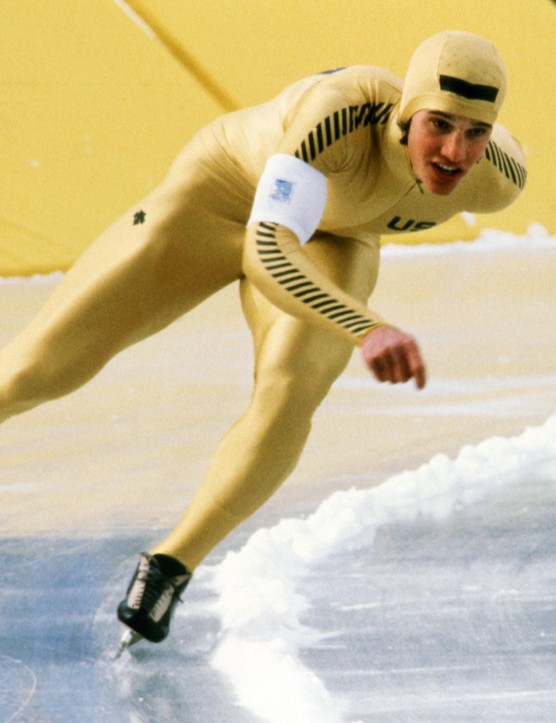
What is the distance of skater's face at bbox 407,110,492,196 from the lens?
81.7 inches

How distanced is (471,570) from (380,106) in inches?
39.4

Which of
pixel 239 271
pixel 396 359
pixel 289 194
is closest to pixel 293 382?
pixel 239 271

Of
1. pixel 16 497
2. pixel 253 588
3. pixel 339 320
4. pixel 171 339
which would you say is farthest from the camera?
pixel 171 339

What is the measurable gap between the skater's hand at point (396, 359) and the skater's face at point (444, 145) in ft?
1.36

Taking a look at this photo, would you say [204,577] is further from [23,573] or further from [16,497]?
[16,497]

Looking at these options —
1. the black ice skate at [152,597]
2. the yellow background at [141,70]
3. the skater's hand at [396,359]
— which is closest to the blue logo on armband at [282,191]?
the skater's hand at [396,359]

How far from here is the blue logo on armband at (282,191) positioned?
2076mm

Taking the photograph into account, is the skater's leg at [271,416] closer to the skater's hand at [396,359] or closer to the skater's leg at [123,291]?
the skater's leg at [123,291]

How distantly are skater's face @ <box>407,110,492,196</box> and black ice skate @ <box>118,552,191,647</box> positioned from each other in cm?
87

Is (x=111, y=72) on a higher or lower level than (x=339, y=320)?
lower

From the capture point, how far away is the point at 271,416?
243 centimetres

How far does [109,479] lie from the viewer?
3311 mm

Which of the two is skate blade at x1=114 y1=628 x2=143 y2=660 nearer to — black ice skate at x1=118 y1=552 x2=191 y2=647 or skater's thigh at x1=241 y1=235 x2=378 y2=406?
black ice skate at x1=118 y1=552 x2=191 y2=647

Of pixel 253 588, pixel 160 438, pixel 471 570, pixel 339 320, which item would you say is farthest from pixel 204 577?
pixel 339 320
